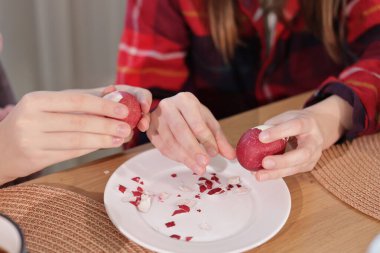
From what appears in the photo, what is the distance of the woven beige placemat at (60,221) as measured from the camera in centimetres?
72

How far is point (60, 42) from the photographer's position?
5.69 feet

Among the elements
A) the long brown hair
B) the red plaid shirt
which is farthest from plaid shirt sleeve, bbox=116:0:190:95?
the long brown hair

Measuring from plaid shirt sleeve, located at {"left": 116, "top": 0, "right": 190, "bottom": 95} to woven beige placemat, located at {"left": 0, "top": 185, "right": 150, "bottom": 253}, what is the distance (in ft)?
1.78

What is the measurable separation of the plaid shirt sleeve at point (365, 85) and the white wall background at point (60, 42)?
3.10ft

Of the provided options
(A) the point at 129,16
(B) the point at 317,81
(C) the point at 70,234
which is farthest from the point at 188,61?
(C) the point at 70,234

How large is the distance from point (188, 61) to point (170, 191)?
673 mm

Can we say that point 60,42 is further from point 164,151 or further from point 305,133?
point 305,133

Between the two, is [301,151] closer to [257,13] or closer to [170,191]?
[170,191]

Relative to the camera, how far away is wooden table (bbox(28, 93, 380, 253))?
2.42 feet

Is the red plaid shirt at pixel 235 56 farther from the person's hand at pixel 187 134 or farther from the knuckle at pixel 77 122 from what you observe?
the knuckle at pixel 77 122

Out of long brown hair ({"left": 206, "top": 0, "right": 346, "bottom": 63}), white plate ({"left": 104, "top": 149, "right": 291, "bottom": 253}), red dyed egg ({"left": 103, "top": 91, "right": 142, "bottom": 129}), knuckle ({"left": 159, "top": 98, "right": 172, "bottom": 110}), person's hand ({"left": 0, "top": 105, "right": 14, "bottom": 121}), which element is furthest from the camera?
long brown hair ({"left": 206, "top": 0, "right": 346, "bottom": 63})

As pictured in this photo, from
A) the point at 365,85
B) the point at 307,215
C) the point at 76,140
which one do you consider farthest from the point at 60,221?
the point at 365,85

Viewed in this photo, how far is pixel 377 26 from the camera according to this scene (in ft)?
3.94

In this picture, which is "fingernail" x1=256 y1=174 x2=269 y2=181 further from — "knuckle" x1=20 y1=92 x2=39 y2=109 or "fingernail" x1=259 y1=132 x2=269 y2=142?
"knuckle" x1=20 y1=92 x2=39 y2=109
